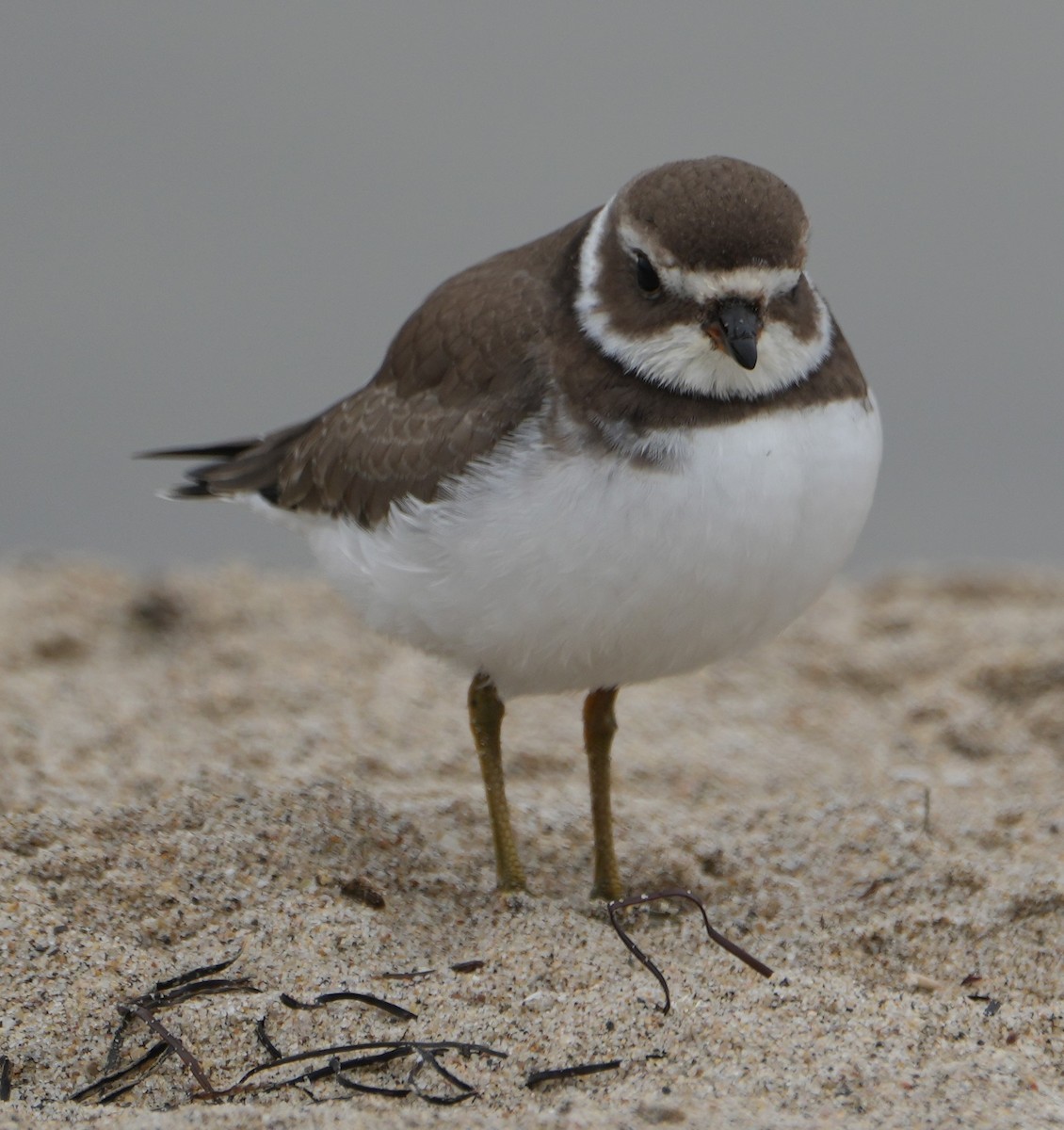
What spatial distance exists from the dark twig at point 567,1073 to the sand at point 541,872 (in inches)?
0.9

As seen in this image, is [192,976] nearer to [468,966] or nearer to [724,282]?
[468,966]

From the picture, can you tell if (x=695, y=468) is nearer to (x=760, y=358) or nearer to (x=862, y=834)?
(x=760, y=358)

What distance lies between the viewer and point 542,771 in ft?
18.9

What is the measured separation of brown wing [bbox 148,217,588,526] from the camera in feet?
14.1

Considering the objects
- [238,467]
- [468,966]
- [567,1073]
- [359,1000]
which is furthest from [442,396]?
[567,1073]

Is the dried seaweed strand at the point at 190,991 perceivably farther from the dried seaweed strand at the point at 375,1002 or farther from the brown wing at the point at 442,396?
the brown wing at the point at 442,396

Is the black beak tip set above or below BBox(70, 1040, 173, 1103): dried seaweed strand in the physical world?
above

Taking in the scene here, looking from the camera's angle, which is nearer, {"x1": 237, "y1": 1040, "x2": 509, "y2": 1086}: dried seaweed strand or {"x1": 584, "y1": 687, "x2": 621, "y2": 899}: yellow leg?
{"x1": 237, "y1": 1040, "x2": 509, "y2": 1086}: dried seaweed strand

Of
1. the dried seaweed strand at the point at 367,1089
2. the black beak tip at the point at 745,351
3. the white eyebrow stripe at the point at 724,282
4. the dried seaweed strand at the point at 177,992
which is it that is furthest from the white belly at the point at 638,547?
the dried seaweed strand at the point at 367,1089

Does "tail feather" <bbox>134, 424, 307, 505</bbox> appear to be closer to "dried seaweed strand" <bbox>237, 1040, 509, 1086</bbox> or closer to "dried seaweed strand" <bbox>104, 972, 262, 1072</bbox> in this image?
"dried seaweed strand" <bbox>104, 972, 262, 1072</bbox>

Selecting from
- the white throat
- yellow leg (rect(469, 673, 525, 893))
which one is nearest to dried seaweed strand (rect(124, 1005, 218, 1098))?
yellow leg (rect(469, 673, 525, 893))

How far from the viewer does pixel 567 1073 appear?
3.39 m

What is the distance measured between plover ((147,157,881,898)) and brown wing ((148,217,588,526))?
10mm

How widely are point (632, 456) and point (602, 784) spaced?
118cm
